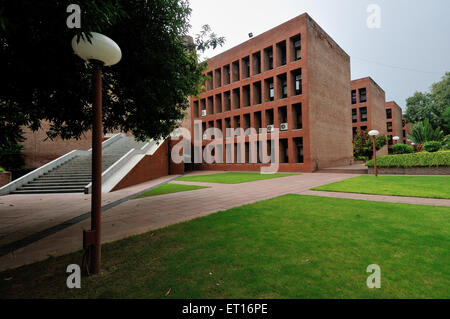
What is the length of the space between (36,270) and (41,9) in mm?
3536

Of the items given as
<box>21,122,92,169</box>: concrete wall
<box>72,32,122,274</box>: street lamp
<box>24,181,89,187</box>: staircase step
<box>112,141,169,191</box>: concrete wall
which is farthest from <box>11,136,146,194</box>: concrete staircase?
<box>72,32,122,274</box>: street lamp

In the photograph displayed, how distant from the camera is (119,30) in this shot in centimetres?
449

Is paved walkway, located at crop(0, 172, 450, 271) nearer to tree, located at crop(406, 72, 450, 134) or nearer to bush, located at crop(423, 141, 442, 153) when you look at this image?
bush, located at crop(423, 141, 442, 153)

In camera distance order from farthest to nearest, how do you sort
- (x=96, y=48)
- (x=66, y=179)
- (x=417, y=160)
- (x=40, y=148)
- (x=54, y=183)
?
(x=40, y=148)
(x=417, y=160)
(x=66, y=179)
(x=54, y=183)
(x=96, y=48)

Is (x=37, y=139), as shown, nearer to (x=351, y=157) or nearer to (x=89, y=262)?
→ (x=89, y=262)

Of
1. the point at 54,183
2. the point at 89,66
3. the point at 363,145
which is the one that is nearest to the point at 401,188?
the point at 89,66

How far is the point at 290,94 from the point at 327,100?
4.71 m

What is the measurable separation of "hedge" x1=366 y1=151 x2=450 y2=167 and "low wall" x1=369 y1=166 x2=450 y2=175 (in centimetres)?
23

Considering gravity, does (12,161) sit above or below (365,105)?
below

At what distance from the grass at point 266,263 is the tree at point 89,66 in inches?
119

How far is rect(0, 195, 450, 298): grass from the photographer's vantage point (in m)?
2.16

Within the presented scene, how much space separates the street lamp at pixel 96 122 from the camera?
8.49 feet

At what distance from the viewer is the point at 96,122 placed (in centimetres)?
278

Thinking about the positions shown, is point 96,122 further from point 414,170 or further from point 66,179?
point 414,170
